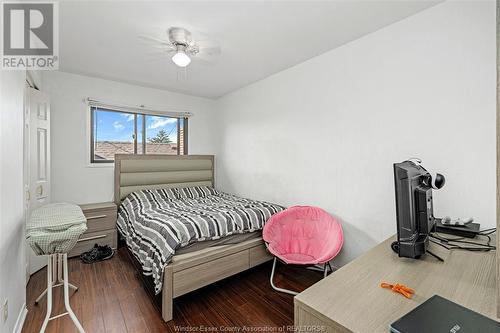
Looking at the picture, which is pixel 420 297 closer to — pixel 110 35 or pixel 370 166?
pixel 370 166

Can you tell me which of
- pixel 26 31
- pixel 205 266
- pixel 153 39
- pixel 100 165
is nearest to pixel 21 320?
pixel 205 266

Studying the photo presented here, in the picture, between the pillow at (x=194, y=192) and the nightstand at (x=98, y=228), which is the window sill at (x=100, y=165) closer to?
the nightstand at (x=98, y=228)

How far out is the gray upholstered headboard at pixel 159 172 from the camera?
347cm

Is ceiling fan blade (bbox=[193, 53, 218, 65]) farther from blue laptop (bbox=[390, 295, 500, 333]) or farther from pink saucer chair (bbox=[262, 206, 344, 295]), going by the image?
blue laptop (bbox=[390, 295, 500, 333])

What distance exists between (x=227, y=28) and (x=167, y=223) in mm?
1904

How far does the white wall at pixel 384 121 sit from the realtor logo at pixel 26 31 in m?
2.44

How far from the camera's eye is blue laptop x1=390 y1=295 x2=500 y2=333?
2.26ft

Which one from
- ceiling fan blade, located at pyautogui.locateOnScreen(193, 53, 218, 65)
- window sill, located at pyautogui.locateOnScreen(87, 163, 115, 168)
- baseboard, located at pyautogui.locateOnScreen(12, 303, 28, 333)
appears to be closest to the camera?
baseboard, located at pyautogui.locateOnScreen(12, 303, 28, 333)

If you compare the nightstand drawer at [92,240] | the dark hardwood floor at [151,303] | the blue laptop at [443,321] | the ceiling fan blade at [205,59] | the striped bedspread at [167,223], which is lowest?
the dark hardwood floor at [151,303]

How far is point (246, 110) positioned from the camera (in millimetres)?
3850

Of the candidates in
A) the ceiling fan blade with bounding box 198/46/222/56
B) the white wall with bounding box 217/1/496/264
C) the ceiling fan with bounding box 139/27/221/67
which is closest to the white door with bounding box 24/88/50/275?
the ceiling fan with bounding box 139/27/221/67

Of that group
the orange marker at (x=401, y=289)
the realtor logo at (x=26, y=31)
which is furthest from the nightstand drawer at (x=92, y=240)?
the orange marker at (x=401, y=289)

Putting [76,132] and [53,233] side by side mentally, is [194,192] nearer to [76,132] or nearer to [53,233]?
[76,132]

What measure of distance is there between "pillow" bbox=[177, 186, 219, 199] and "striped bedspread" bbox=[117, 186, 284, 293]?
262 millimetres
